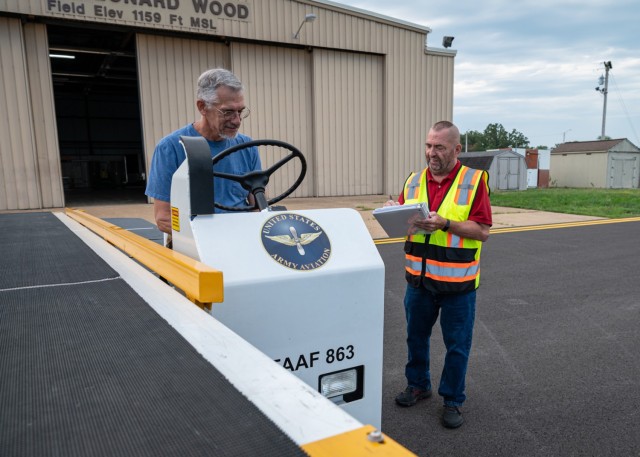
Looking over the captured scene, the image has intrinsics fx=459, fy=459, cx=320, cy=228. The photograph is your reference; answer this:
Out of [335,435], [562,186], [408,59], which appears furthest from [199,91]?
[562,186]

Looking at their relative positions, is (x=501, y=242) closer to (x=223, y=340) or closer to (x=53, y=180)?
(x=223, y=340)

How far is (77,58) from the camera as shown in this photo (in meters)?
18.6

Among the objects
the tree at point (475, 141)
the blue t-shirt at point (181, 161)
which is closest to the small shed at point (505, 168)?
the blue t-shirt at point (181, 161)

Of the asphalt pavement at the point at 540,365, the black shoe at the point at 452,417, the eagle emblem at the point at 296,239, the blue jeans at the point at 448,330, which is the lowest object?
the asphalt pavement at the point at 540,365

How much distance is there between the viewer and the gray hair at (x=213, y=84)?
213 cm

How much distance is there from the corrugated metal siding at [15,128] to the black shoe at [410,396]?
486 inches

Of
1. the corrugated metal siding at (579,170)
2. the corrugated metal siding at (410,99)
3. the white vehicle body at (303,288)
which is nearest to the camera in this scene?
the white vehicle body at (303,288)

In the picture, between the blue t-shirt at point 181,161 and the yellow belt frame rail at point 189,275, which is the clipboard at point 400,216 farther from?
the yellow belt frame rail at point 189,275

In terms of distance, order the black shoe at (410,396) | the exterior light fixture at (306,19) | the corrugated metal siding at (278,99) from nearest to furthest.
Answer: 1. the black shoe at (410,396)
2. the exterior light fixture at (306,19)
3. the corrugated metal siding at (278,99)

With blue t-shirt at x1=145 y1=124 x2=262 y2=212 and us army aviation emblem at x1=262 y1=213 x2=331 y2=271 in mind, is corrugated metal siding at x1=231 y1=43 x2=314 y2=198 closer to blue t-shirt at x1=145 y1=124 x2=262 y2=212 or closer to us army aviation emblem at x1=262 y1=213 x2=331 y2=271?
blue t-shirt at x1=145 y1=124 x2=262 y2=212

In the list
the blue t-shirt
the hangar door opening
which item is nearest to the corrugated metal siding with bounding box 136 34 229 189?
the hangar door opening

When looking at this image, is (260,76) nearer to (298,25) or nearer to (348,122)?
(298,25)

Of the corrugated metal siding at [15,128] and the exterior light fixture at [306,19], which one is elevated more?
the exterior light fixture at [306,19]

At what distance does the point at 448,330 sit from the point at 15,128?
12749 mm
